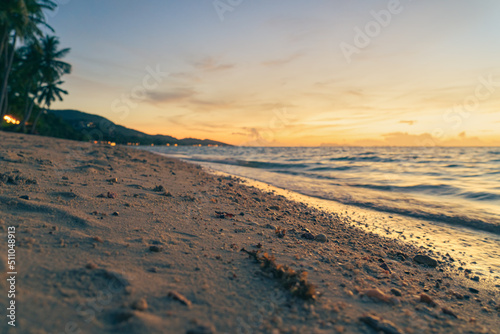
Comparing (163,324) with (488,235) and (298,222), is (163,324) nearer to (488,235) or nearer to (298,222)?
(298,222)

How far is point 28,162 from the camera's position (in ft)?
20.1

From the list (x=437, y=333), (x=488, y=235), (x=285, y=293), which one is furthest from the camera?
(x=488, y=235)

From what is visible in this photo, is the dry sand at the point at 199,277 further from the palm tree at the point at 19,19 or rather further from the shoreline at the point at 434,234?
the palm tree at the point at 19,19

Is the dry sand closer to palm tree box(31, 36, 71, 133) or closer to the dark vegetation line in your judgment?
the dark vegetation line

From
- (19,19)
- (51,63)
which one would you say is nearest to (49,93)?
(51,63)

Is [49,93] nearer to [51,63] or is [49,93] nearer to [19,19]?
[51,63]

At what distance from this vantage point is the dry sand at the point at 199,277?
5.99 ft

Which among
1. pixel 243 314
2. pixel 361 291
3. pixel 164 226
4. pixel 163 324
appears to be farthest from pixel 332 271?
pixel 164 226

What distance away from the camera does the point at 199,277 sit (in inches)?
94.9

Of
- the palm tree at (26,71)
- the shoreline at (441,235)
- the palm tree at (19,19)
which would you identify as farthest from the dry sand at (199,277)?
the palm tree at (26,71)

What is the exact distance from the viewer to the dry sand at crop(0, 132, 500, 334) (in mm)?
1827

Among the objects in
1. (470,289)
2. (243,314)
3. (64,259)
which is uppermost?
(64,259)

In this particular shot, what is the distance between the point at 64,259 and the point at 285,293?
2.02 m

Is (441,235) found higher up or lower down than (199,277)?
lower down
